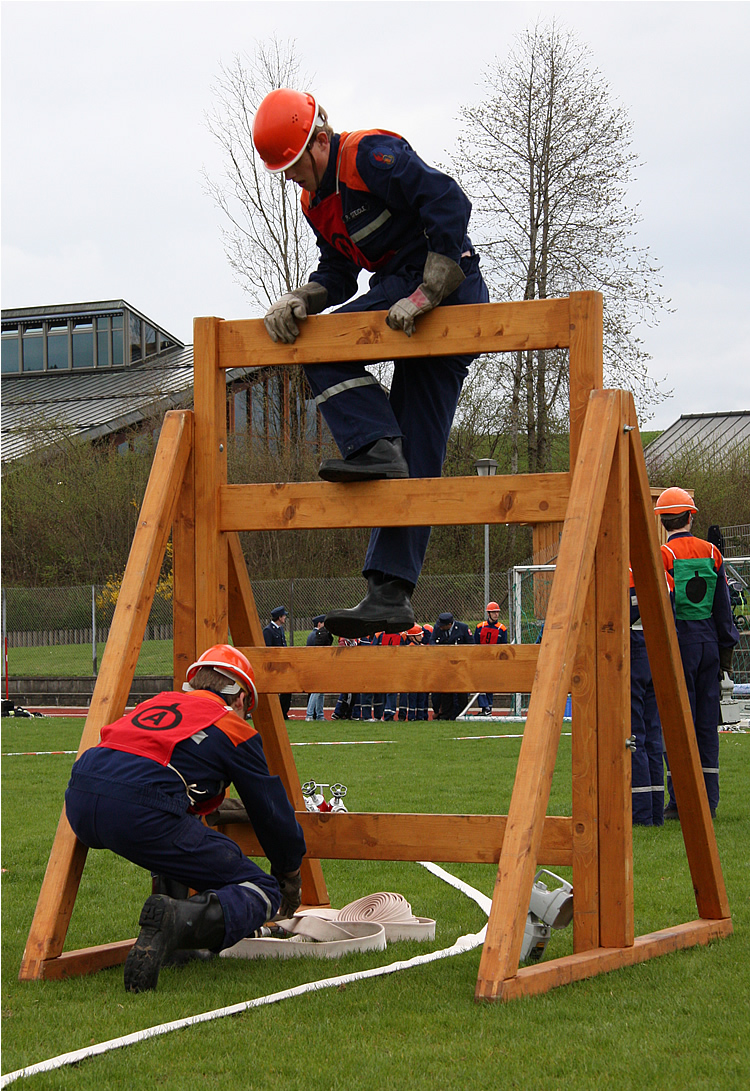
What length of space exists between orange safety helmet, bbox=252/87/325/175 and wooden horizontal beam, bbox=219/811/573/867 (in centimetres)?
261

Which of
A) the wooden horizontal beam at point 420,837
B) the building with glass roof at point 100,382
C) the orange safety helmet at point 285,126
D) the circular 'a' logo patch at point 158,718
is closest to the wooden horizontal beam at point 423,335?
the orange safety helmet at point 285,126

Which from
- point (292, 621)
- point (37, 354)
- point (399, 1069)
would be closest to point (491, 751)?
point (399, 1069)

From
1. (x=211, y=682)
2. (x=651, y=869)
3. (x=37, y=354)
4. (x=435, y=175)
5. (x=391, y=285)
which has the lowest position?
(x=651, y=869)

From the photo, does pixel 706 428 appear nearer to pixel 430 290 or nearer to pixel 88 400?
pixel 88 400

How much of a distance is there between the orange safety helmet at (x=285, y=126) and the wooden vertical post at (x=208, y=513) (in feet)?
2.50

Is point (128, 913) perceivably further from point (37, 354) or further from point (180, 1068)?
point (37, 354)

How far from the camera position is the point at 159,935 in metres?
4.23

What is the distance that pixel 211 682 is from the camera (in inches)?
188

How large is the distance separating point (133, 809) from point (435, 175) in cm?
258

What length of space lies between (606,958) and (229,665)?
1.76 metres

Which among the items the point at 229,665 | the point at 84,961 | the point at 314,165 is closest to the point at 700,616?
the point at 229,665

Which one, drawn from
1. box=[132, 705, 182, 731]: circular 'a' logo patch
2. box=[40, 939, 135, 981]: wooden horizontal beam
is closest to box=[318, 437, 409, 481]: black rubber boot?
Result: box=[132, 705, 182, 731]: circular 'a' logo patch

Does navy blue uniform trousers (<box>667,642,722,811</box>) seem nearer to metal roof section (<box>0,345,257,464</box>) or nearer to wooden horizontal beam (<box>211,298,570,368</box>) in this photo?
wooden horizontal beam (<box>211,298,570,368</box>)

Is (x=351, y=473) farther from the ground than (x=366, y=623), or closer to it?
farther from the ground
